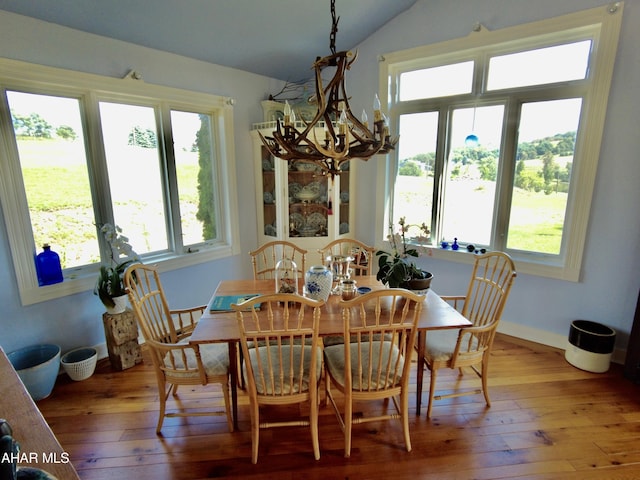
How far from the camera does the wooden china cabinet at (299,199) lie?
11.1ft

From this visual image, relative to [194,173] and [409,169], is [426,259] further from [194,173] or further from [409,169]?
[194,173]

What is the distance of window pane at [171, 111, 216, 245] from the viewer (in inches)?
121

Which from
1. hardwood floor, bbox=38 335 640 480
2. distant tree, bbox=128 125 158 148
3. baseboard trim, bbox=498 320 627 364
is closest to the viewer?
hardwood floor, bbox=38 335 640 480

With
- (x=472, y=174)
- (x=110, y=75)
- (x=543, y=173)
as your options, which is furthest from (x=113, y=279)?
(x=543, y=173)

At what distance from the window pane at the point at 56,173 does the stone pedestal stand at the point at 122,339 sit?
1.84 feet

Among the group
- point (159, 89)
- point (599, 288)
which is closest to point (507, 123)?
point (599, 288)

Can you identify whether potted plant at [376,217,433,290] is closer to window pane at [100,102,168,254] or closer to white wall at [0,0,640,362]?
white wall at [0,0,640,362]

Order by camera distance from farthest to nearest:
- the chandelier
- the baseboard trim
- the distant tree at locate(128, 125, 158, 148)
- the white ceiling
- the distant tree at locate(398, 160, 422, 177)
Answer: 1. the distant tree at locate(398, 160, 422, 177)
2. the distant tree at locate(128, 125, 158, 148)
3. the baseboard trim
4. the white ceiling
5. the chandelier

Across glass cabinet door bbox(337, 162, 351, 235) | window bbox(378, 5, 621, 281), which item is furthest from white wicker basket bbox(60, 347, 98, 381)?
window bbox(378, 5, 621, 281)

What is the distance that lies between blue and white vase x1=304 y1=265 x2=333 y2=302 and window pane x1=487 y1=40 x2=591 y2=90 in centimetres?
235

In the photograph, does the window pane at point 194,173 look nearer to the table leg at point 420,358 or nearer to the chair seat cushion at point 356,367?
the chair seat cushion at point 356,367

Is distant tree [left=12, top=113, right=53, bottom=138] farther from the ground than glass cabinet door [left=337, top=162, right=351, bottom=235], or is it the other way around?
distant tree [left=12, top=113, right=53, bottom=138]

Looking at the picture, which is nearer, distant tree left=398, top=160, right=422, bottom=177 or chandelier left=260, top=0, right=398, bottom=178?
chandelier left=260, top=0, right=398, bottom=178

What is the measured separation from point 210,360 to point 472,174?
2761mm
